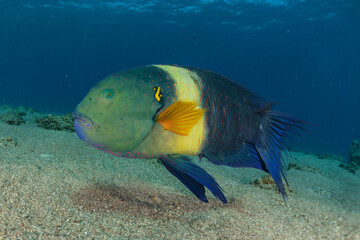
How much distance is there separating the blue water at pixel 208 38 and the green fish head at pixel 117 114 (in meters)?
16.0

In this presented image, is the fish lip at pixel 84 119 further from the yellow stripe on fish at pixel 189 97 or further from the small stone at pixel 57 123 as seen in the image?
the small stone at pixel 57 123

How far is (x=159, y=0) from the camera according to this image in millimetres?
34312

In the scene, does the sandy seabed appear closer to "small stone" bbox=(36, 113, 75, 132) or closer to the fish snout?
the fish snout

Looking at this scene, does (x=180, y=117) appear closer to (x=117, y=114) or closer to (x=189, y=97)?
(x=189, y=97)

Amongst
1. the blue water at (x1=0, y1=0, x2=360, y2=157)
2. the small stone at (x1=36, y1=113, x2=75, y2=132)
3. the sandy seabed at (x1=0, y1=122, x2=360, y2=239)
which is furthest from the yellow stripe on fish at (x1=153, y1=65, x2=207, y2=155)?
the blue water at (x1=0, y1=0, x2=360, y2=157)

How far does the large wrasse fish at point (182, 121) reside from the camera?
4.91 ft

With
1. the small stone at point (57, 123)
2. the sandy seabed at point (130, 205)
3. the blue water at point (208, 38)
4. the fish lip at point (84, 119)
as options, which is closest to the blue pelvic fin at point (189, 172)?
the fish lip at point (84, 119)

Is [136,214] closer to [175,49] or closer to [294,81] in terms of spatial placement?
[175,49]

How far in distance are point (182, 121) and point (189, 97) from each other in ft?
0.93

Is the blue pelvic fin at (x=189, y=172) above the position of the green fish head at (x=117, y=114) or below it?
below

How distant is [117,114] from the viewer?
151cm

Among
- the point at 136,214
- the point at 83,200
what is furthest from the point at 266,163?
the point at 83,200

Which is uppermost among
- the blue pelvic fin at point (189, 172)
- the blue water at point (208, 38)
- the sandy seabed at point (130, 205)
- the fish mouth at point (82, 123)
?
the blue water at point (208, 38)

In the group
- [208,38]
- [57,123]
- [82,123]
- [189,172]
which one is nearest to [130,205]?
[189,172]
